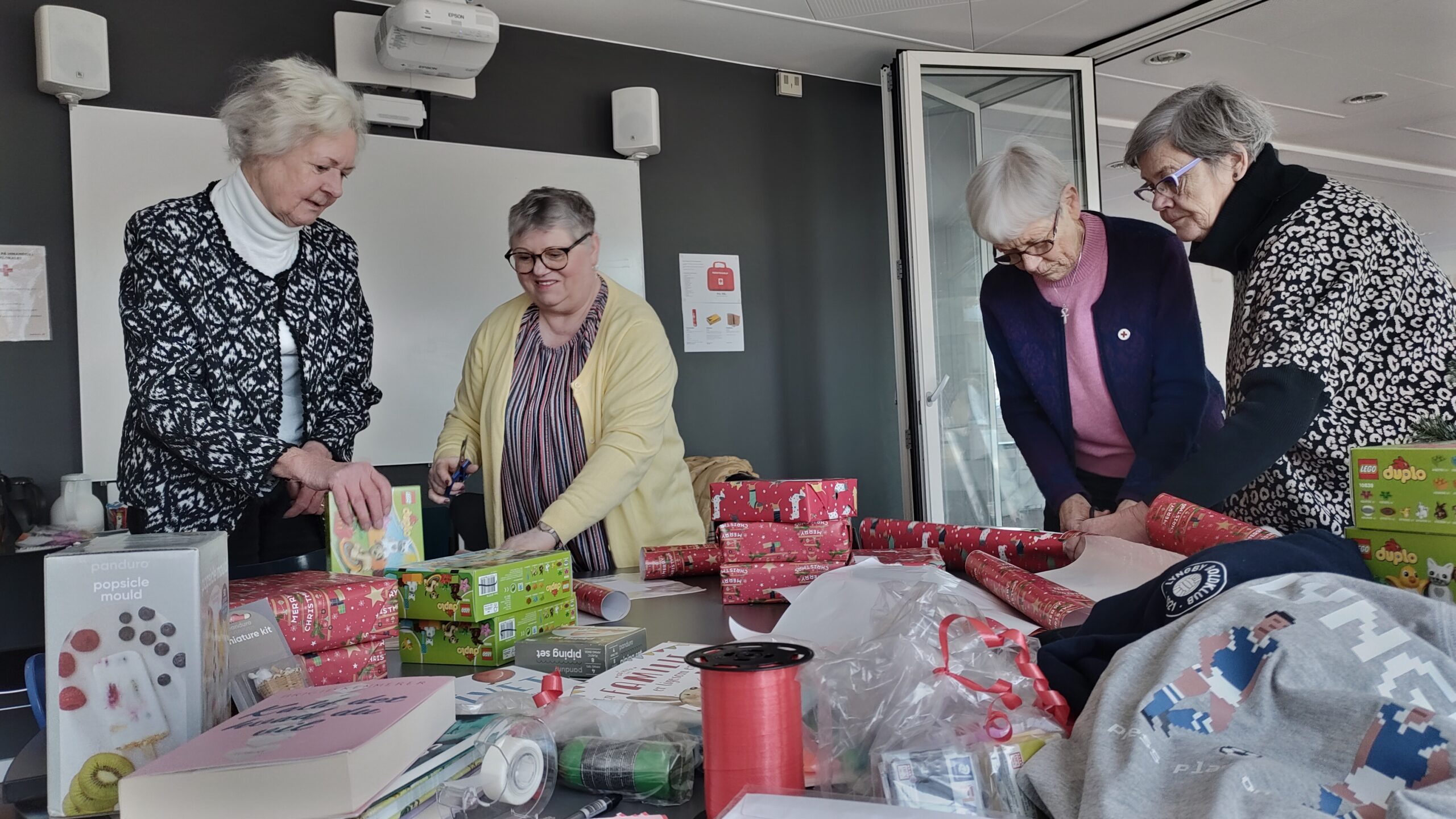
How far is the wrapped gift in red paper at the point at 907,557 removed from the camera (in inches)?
60.3

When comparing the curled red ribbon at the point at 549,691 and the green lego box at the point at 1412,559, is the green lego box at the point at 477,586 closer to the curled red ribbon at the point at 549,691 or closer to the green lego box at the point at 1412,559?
the curled red ribbon at the point at 549,691

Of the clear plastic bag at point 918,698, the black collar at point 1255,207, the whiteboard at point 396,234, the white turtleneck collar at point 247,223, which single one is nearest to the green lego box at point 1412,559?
the clear plastic bag at point 918,698

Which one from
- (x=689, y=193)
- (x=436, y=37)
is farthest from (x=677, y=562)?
(x=689, y=193)

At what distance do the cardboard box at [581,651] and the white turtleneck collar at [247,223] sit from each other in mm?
1130

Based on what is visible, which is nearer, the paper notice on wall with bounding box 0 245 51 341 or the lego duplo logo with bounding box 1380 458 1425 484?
the lego duplo logo with bounding box 1380 458 1425 484

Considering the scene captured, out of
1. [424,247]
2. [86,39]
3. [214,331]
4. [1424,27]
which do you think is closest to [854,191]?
[424,247]

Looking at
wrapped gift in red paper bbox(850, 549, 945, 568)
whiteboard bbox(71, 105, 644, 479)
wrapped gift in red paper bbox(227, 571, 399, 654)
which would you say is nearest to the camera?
wrapped gift in red paper bbox(227, 571, 399, 654)

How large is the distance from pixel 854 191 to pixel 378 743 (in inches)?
194

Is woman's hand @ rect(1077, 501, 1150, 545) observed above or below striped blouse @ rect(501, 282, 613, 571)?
below

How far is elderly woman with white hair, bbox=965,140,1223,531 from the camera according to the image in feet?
7.04

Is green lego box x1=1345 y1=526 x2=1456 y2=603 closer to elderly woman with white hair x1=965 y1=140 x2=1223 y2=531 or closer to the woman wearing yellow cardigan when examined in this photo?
elderly woman with white hair x1=965 y1=140 x2=1223 y2=531

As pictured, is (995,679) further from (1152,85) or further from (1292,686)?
(1152,85)

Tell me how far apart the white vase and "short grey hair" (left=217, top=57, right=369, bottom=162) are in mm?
1924

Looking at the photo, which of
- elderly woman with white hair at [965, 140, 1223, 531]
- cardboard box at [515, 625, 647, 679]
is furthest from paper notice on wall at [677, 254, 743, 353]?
cardboard box at [515, 625, 647, 679]
